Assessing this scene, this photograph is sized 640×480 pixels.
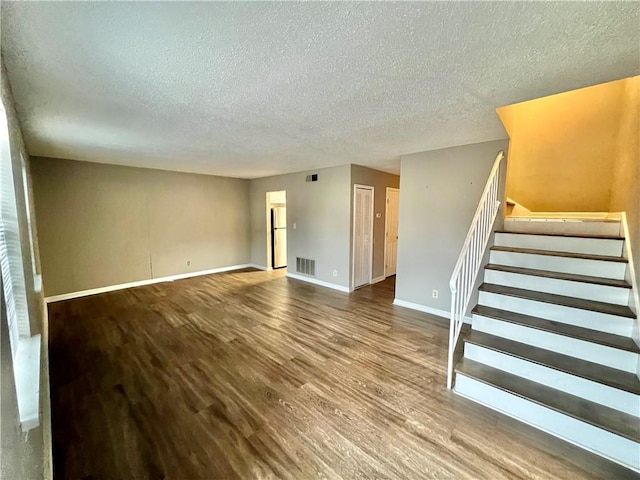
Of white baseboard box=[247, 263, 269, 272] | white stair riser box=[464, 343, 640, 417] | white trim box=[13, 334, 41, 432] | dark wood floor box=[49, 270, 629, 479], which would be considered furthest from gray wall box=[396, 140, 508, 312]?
white trim box=[13, 334, 41, 432]

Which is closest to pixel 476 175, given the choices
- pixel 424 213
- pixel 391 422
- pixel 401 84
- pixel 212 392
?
pixel 424 213

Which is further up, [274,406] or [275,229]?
[275,229]

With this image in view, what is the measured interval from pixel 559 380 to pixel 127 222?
22.1 feet

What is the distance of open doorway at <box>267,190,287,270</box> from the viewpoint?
6898mm

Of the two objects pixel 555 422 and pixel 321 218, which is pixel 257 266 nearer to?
pixel 321 218

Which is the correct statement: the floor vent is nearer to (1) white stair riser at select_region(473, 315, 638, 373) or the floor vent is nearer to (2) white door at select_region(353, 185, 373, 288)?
(2) white door at select_region(353, 185, 373, 288)

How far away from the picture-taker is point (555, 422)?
5.96 feet

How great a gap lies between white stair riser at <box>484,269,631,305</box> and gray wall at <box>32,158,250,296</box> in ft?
19.6

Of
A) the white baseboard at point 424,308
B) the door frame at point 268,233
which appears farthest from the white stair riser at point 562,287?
the door frame at point 268,233

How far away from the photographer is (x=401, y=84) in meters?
1.84

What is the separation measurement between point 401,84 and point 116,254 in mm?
5826

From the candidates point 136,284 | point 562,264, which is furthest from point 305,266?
point 562,264

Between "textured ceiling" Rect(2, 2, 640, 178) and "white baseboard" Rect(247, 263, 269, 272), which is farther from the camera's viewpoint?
"white baseboard" Rect(247, 263, 269, 272)

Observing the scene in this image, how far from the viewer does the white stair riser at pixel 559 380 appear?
5.74 feet
